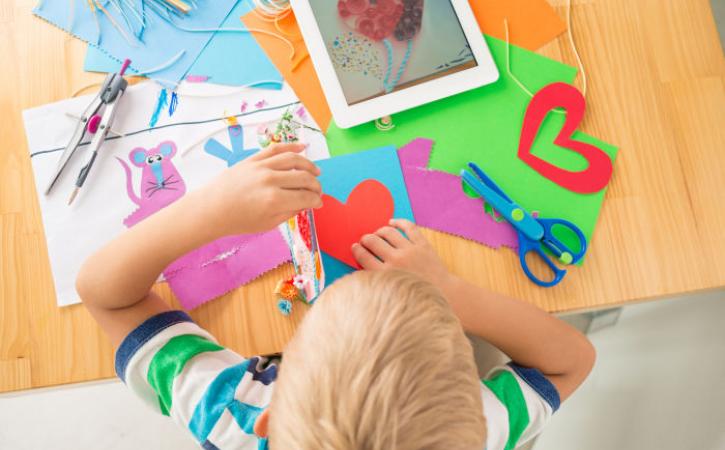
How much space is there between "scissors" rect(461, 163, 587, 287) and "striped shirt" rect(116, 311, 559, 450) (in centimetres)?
14

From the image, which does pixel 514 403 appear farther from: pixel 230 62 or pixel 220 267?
pixel 230 62

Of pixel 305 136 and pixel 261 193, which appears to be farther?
pixel 305 136

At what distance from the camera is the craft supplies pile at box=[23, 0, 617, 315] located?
649 millimetres

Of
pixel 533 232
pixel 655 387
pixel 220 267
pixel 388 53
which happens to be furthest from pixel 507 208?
pixel 655 387

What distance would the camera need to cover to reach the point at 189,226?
586 mm

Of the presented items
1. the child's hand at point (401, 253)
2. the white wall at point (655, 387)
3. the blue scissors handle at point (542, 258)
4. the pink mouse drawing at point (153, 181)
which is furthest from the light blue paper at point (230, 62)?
the white wall at point (655, 387)

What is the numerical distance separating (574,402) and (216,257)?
72 cm

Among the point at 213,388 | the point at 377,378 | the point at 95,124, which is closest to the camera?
the point at 377,378

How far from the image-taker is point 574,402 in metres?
0.99

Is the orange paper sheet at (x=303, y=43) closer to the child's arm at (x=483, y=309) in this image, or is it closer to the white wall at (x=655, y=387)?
the child's arm at (x=483, y=309)

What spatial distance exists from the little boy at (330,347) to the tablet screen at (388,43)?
14cm

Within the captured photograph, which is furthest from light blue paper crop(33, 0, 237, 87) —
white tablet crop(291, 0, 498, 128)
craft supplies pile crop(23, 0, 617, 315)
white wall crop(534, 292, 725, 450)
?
white wall crop(534, 292, 725, 450)

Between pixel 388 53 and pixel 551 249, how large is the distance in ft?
1.04

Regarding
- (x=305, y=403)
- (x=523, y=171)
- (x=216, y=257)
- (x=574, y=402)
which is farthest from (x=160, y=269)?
(x=574, y=402)
